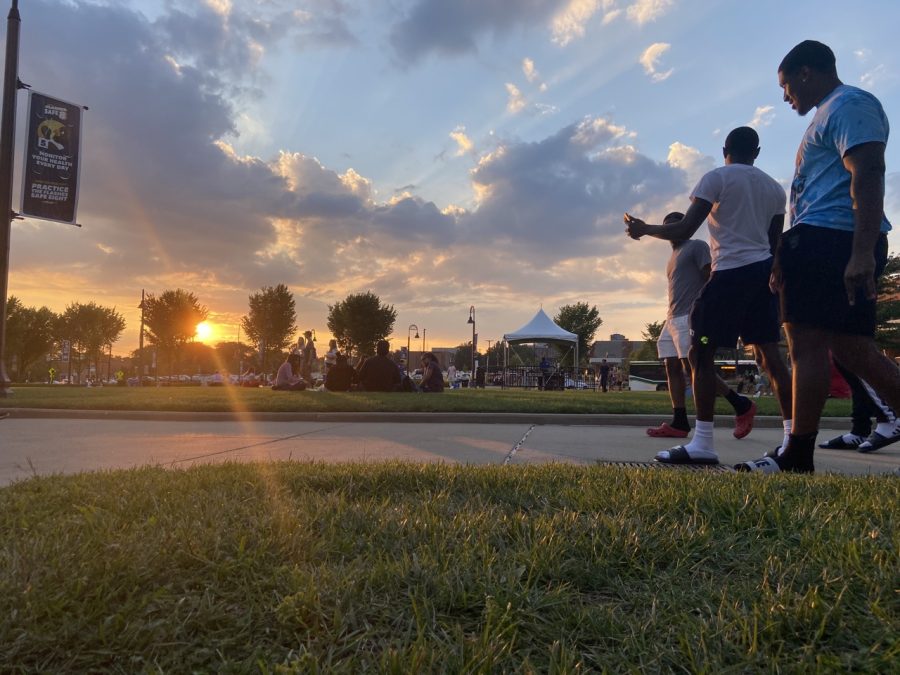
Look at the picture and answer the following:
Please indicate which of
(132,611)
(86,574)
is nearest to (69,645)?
(132,611)

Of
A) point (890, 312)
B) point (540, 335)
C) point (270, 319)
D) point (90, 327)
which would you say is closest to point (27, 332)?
point (90, 327)

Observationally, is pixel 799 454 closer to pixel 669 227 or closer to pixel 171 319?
pixel 669 227

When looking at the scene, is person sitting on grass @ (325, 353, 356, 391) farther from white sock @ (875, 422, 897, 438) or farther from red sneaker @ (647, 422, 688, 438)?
white sock @ (875, 422, 897, 438)

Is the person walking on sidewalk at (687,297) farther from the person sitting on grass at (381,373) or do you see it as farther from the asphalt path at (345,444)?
the person sitting on grass at (381,373)

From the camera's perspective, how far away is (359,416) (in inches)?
309

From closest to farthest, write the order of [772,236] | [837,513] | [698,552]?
[698,552] → [837,513] → [772,236]

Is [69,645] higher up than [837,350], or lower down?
lower down

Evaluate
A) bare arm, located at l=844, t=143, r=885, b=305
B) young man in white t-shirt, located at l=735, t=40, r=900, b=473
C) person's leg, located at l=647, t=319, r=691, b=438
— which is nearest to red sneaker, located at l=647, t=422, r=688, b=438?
person's leg, located at l=647, t=319, r=691, b=438

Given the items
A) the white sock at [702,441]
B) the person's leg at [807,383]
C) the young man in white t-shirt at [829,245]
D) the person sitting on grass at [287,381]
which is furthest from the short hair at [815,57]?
the person sitting on grass at [287,381]

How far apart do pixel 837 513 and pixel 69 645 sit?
2261mm

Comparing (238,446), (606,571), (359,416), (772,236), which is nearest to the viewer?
(606,571)

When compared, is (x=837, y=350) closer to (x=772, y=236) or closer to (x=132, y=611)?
(x=772, y=236)

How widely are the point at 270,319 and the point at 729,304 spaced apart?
57.9 m

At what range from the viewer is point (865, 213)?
9.68ft
